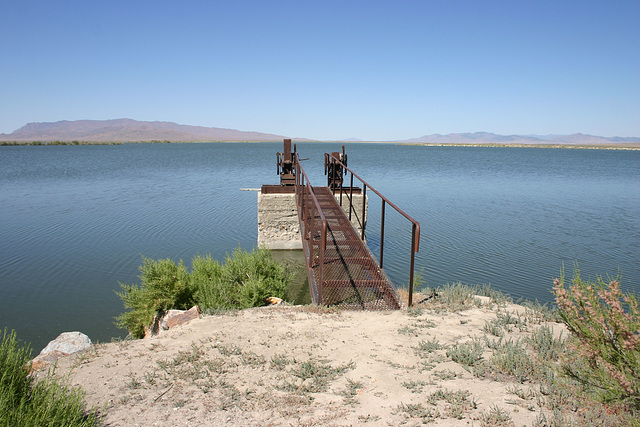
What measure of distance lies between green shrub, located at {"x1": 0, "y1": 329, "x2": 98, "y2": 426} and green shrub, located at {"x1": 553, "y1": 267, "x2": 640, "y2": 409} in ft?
11.1

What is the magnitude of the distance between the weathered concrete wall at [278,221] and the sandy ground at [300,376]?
23.9ft

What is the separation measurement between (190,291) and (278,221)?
18.7ft

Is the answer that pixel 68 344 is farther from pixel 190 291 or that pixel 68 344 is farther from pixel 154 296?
pixel 190 291

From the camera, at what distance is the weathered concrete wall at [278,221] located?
41.7 ft

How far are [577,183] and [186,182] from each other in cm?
2647

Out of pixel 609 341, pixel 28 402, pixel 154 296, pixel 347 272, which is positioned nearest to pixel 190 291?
pixel 154 296

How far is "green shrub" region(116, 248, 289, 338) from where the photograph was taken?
6969mm

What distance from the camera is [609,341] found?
2.99m

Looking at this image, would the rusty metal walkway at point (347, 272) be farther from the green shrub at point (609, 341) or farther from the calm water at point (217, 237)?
the green shrub at point (609, 341)

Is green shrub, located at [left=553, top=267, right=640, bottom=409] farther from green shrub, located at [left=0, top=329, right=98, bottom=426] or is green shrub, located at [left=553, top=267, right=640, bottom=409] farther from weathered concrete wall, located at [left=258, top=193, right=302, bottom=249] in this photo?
weathered concrete wall, located at [left=258, top=193, right=302, bottom=249]

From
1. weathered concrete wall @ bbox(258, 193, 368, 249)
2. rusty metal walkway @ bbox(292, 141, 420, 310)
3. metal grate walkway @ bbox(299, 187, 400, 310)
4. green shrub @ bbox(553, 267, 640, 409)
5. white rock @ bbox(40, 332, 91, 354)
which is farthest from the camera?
weathered concrete wall @ bbox(258, 193, 368, 249)

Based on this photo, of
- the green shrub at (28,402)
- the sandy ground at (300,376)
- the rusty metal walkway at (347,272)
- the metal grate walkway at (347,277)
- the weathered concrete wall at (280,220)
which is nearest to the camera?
the green shrub at (28,402)

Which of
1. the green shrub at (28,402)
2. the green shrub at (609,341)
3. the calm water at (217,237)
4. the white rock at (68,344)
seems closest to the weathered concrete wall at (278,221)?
the calm water at (217,237)

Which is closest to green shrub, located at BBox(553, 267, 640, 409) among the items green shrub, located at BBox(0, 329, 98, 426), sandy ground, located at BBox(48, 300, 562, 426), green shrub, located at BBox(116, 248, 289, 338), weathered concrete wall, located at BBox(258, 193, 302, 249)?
sandy ground, located at BBox(48, 300, 562, 426)
